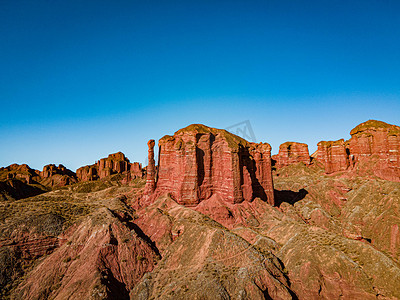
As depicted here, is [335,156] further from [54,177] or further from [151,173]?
[54,177]

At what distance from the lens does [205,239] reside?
38906 mm

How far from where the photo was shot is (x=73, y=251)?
38688 millimetres

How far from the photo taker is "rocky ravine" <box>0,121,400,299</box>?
31500 mm

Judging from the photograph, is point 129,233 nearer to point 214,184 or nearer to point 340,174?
point 214,184

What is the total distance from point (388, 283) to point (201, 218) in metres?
29.0

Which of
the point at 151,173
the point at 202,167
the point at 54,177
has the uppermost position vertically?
the point at 202,167

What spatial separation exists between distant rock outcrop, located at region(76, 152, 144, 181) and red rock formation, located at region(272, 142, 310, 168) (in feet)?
248

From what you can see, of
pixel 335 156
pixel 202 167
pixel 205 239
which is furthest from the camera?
pixel 335 156

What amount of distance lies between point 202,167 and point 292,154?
225 ft

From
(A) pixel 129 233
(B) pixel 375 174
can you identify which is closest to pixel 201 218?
(A) pixel 129 233

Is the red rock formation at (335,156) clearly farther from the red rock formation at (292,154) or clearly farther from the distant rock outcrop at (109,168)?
the distant rock outcrop at (109,168)

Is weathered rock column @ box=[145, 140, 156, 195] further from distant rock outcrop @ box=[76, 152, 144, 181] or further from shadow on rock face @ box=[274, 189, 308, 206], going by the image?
distant rock outcrop @ box=[76, 152, 144, 181]

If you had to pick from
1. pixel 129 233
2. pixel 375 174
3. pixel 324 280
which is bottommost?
pixel 324 280

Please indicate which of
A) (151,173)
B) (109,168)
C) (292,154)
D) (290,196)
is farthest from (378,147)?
(109,168)
